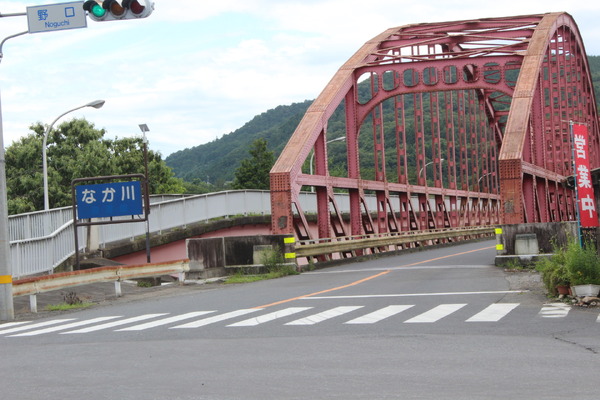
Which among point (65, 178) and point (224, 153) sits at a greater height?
point (224, 153)

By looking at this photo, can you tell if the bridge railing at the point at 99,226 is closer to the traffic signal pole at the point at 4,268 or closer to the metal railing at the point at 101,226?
the metal railing at the point at 101,226

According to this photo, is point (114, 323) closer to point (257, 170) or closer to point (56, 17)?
point (56, 17)

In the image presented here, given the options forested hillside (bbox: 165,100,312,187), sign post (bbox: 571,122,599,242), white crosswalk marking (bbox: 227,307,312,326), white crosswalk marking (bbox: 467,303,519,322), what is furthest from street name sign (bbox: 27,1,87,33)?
forested hillside (bbox: 165,100,312,187)

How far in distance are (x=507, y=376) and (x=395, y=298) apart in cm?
866

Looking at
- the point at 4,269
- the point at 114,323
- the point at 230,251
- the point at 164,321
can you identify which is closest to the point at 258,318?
the point at 164,321

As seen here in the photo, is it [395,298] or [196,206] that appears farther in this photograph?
[196,206]

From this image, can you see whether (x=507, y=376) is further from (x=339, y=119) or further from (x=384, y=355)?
(x=339, y=119)

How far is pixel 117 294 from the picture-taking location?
20.7 m

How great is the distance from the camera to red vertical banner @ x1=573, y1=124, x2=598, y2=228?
17094 millimetres

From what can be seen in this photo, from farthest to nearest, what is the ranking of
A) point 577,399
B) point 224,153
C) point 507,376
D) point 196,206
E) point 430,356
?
point 224,153, point 196,206, point 430,356, point 507,376, point 577,399

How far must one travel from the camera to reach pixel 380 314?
1388 cm

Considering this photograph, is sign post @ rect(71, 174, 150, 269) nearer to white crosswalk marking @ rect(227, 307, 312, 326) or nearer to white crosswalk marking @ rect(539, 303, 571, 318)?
white crosswalk marking @ rect(227, 307, 312, 326)

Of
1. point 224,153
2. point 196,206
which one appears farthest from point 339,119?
point 196,206

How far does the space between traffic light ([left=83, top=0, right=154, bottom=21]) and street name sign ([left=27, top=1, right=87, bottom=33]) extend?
3.17 ft
